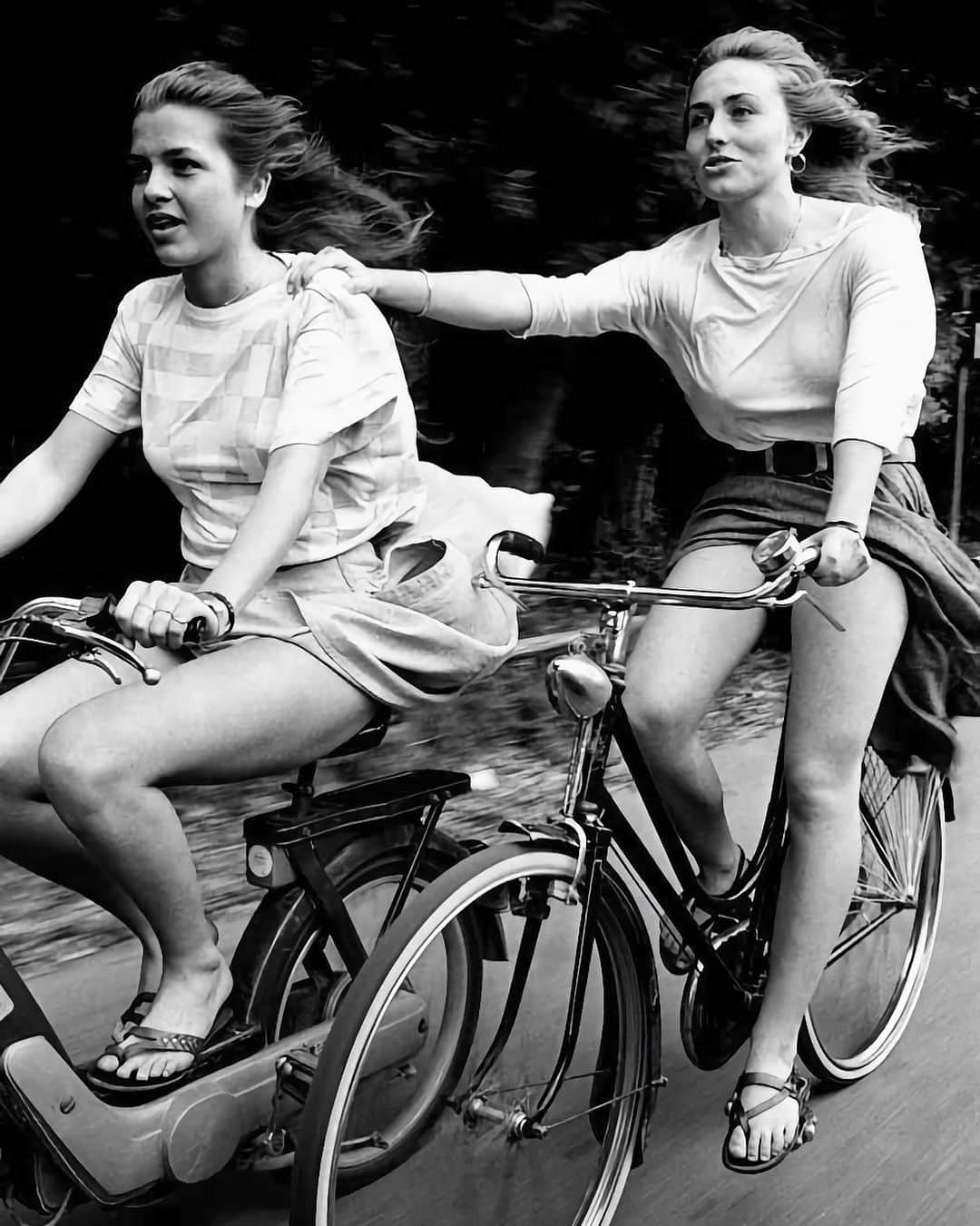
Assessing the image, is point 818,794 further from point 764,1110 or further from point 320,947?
point 320,947

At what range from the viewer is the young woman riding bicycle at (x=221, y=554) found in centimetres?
221

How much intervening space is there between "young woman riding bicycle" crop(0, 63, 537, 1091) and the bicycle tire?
0.06 m

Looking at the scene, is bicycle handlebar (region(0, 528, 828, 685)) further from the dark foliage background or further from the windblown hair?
the dark foliage background

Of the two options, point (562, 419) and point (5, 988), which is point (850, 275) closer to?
point (5, 988)

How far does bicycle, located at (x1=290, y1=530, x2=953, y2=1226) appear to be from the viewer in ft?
6.88

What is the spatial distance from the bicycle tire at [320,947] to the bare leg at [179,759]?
0.20 feet

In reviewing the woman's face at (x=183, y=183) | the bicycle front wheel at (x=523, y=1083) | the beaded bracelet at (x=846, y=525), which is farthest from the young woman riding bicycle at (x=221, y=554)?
the beaded bracelet at (x=846, y=525)

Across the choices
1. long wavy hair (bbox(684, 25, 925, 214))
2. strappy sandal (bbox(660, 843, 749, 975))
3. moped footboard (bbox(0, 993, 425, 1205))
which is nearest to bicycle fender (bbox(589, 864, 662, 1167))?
strappy sandal (bbox(660, 843, 749, 975))

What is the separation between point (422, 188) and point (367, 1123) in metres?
3.43

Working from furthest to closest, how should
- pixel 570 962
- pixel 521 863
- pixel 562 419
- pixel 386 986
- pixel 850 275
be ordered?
pixel 562 419
pixel 850 275
pixel 570 962
pixel 521 863
pixel 386 986

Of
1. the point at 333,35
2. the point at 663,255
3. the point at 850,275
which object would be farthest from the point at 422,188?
the point at 850,275

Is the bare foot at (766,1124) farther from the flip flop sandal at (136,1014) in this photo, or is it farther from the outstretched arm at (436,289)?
the outstretched arm at (436,289)

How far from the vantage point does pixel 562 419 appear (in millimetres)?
6203

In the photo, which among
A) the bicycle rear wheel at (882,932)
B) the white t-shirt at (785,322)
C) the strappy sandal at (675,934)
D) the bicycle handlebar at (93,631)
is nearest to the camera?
the bicycle handlebar at (93,631)
